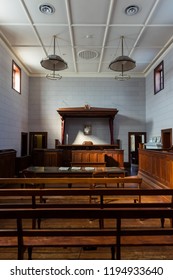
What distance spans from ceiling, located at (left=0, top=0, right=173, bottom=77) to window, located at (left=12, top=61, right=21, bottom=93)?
0.43m

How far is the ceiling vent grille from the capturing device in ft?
26.5

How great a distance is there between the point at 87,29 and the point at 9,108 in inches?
154

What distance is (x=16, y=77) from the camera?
8.92 m

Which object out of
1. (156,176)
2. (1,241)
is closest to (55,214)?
(1,241)

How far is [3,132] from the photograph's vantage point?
284 inches

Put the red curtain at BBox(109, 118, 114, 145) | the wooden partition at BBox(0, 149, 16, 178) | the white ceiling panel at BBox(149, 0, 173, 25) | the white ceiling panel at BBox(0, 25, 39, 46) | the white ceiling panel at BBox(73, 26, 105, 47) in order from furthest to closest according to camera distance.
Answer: the red curtain at BBox(109, 118, 114, 145) < the white ceiling panel at BBox(73, 26, 105, 47) < the white ceiling panel at BBox(0, 25, 39, 46) < the wooden partition at BBox(0, 149, 16, 178) < the white ceiling panel at BBox(149, 0, 173, 25)

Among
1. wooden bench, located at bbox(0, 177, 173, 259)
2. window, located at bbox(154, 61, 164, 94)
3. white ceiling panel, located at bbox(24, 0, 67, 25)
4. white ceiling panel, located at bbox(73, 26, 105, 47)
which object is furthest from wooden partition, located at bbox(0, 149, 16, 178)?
window, located at bbox(154, 61, 164, 94)

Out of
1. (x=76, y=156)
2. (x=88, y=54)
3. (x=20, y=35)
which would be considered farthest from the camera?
(x=76, y=156)

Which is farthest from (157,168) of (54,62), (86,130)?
(86,130)

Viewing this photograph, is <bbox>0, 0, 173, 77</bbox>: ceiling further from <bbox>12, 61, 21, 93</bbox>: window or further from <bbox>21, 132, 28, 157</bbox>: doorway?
<bbox>21, 132, 28, 157</bbox>: doorway

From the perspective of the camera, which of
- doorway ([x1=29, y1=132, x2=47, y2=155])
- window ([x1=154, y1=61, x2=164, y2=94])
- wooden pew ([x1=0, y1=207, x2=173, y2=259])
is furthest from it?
doorway ([x1=29, y1=132, x2=47, y2=155])

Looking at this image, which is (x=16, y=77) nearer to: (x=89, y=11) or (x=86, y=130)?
(x=86, y=130)

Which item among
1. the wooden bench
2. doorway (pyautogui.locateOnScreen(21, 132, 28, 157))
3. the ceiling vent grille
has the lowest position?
the wooden bench

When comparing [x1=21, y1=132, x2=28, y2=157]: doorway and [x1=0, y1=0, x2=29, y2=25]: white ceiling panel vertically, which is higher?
[x1=0, y1=0, x2=29, y2=25]: white ceiling panel
